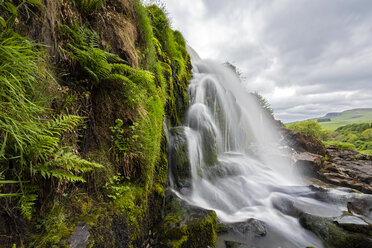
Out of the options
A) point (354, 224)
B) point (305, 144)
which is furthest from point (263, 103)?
point (354, 224)

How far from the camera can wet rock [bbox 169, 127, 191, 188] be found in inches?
197

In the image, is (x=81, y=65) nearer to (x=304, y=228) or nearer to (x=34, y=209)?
(x=34, y=209)

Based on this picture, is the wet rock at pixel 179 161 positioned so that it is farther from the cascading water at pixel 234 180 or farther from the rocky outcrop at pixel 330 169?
the rocky outcrop at pixel 330 169

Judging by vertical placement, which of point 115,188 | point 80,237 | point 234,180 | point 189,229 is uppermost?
point 115,188

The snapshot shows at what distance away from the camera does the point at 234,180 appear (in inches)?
242

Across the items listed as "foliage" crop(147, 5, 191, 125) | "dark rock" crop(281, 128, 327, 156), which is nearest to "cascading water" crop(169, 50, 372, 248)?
"foliage" crop(147, 5, 191, 125)

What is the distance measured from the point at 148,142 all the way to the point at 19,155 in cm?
174

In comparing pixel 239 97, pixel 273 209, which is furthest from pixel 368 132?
pixel 273 209

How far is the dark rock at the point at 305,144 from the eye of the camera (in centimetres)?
1233

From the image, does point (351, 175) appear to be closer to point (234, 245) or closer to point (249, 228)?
point (249, 228)

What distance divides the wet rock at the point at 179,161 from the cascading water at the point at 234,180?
0.18 metres

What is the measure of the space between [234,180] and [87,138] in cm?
557

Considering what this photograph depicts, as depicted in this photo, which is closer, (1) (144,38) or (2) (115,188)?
(2) (115,188)

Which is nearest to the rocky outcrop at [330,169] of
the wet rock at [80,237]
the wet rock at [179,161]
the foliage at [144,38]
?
the wet rock at [179,161]
